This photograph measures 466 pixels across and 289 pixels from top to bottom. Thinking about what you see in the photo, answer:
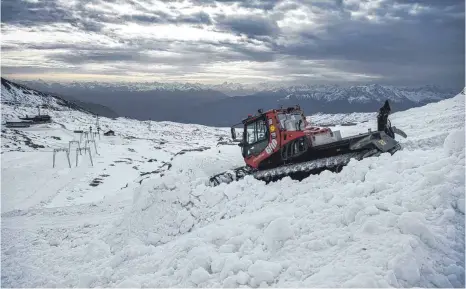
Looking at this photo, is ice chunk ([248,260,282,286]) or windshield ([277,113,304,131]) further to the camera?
windshield ([277,113,304,131])

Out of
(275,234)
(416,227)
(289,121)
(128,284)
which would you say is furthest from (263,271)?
(289,121)

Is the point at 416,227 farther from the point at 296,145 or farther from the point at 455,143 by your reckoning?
the point at 296,145

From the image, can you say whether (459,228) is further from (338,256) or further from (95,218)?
(95,218)

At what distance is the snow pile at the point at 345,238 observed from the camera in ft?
18.2

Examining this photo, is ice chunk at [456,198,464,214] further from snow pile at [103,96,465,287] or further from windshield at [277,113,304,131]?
windshield at [277,113,304,131]

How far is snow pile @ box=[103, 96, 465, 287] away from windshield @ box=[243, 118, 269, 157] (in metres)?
4.33

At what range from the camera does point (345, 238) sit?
21.9ft

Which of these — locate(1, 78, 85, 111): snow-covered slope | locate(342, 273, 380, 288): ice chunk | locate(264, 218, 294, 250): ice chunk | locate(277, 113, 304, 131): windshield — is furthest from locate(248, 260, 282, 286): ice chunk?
locate(1, 78, 85, 111): snow-covered slope

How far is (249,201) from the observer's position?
1151cm

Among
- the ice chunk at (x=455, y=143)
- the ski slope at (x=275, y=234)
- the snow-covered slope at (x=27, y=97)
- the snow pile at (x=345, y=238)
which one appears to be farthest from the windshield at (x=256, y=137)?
the snow-covered slope at (x=27, y=97)

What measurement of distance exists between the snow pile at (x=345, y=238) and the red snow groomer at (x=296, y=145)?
123cm

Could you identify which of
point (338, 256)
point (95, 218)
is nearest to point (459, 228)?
point (338, 256)

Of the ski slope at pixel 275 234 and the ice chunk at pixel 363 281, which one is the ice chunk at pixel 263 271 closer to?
the ski slope at pixel 275 234

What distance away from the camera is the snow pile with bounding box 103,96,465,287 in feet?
18.2
